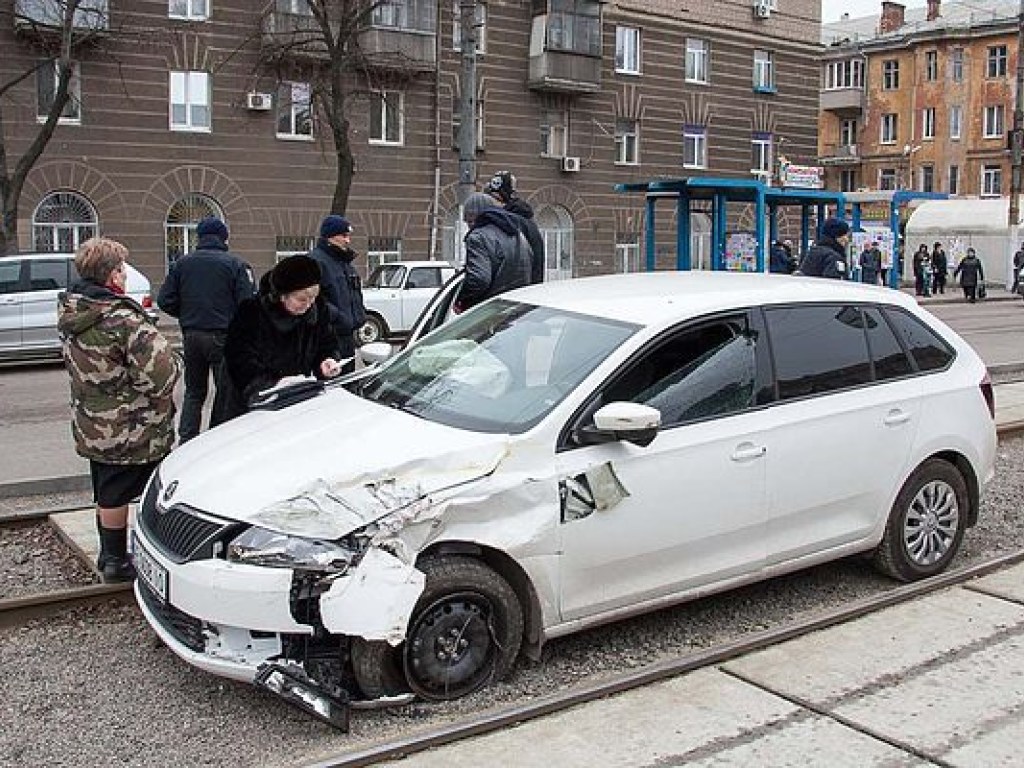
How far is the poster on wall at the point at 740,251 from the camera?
21406 millimetres

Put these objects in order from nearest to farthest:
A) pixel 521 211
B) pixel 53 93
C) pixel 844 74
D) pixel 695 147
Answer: pixel 521 211
pixel 53 93
pixel 695 147
pixel 844 74

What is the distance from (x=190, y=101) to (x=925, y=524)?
27.6m

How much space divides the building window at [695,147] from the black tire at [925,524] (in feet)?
116

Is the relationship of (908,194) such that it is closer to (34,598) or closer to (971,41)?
(34,598)

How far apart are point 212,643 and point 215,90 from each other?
28.2m

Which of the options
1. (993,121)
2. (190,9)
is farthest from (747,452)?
(993,121)

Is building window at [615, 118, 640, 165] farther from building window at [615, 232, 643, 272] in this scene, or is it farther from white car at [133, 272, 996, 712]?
white car at [133, 272, 996, 712]

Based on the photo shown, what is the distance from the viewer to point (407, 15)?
32250 mm

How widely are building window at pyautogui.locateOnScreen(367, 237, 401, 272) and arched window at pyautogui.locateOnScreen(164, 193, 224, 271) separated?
459cm

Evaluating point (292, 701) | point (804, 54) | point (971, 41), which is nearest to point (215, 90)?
point (804, 54)

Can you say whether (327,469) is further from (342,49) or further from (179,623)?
(342,49)

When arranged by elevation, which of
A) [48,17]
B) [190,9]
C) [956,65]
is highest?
[956,65]

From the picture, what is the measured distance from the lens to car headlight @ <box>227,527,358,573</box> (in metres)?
3.99

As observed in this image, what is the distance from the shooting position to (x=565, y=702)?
4.25 metres
